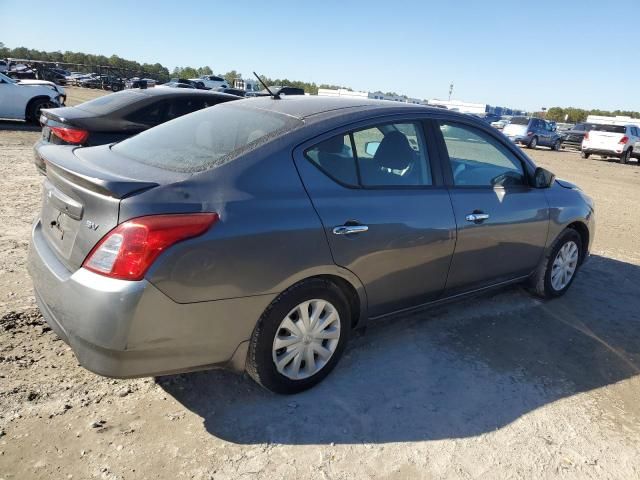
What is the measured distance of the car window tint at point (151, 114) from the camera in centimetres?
668

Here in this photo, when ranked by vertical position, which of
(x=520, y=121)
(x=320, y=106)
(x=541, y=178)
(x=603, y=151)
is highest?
(x=320, y=106)

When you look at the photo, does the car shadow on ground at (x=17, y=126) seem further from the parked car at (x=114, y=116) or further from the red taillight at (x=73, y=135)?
the red taillight at (x=73, y=135)

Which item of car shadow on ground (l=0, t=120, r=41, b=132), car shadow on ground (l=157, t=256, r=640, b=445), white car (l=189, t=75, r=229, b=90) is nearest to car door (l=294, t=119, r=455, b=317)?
car shadow on ground (l=157, t=256, r=640, b=445)

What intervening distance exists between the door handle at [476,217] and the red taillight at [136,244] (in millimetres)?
2094

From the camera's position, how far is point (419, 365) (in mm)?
3482

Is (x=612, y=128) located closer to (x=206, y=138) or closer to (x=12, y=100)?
(x=12, y=100)

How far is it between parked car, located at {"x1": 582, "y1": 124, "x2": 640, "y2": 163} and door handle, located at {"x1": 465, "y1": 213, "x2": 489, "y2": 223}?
22.9 m

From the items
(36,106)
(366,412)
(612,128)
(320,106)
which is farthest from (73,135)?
(612,128)

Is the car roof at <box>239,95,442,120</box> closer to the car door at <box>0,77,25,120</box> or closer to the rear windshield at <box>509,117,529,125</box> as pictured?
the car door at <box>0,77,25,120</box>

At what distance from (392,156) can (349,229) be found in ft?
2.52

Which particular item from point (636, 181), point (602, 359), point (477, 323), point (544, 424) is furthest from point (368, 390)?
point (636, 181)

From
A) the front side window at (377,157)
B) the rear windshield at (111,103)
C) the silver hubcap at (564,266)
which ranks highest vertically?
the front side window at (377,157)

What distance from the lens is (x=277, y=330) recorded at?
280cm

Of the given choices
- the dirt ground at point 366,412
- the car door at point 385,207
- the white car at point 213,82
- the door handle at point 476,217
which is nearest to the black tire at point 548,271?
the dirt ground at point 366,412
